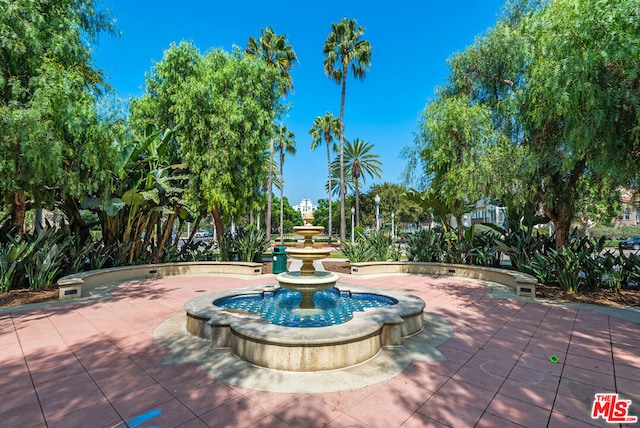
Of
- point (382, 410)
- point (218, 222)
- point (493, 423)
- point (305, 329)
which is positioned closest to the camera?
point (493, 423)

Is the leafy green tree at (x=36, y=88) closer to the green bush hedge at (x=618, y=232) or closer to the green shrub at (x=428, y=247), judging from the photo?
the green shrub at (x=428, y=247)

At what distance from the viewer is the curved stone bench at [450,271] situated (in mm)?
10227

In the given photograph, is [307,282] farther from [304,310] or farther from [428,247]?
[428,247]

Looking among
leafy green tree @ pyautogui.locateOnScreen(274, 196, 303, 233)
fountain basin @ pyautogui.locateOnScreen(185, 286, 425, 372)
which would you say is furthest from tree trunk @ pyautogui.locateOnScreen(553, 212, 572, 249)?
leafy green tree @ pyautogui.locateOnScreen(274, 196, 303, 233)

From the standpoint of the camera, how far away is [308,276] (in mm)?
6797

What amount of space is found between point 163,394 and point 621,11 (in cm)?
999

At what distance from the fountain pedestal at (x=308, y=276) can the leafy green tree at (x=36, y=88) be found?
6945mm

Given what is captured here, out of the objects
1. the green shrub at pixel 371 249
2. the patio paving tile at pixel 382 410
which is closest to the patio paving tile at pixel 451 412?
the patio paving tile at pixel 382 410

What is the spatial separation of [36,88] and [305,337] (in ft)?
32.3

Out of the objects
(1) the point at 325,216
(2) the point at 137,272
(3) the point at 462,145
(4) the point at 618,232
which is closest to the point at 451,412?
(3) the point at 462,145

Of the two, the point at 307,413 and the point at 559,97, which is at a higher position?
the point at 559,97

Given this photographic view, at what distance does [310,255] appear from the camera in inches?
261

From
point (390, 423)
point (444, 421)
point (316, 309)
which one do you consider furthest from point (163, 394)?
point (316, 309)

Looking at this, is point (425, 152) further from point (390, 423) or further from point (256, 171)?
point (390, 423)
